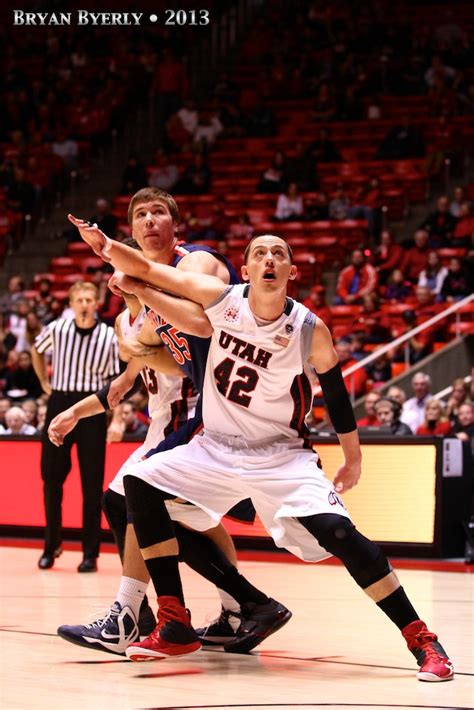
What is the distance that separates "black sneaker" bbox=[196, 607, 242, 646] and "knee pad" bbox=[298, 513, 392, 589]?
3.77 ft

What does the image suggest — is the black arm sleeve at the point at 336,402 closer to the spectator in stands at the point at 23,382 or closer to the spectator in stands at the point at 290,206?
the spectator in stands at the point at 23,382

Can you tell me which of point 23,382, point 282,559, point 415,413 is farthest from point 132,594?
point 23,382

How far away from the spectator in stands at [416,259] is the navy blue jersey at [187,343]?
1054 centimetres

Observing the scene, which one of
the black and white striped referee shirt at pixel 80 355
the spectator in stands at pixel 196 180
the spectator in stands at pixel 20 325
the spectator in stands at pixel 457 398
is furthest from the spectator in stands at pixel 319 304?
the black and white striped referee shirt at pixel 80 355

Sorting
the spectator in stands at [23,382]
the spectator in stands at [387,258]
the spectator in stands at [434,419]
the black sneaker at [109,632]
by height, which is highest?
the spectator in stands at [387,258]

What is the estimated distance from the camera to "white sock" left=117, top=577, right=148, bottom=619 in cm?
553

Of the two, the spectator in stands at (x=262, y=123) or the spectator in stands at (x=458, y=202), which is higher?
the spectator in stands at (x=262, y=123)

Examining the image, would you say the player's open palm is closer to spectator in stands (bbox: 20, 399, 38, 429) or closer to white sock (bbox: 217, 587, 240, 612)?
white sock (bbox: 217, 587, 240, 612)

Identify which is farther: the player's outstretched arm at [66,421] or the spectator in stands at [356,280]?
the spectator in stands at [356,280]

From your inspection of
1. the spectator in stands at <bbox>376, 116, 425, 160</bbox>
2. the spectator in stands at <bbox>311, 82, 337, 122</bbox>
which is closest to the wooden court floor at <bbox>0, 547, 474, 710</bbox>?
the spectator in stands at <bbox>376, 116, 425, 160</bbox>

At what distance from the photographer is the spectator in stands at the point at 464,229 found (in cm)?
1642

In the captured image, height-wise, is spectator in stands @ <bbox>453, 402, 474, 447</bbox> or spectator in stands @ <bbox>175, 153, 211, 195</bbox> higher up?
spectator in stands @ <bbox>175, 153, 211, 195</bbox>

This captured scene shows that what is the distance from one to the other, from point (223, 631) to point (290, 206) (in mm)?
13107

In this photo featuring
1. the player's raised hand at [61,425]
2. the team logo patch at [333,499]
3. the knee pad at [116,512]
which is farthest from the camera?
the player's raised hand at [61,425]
